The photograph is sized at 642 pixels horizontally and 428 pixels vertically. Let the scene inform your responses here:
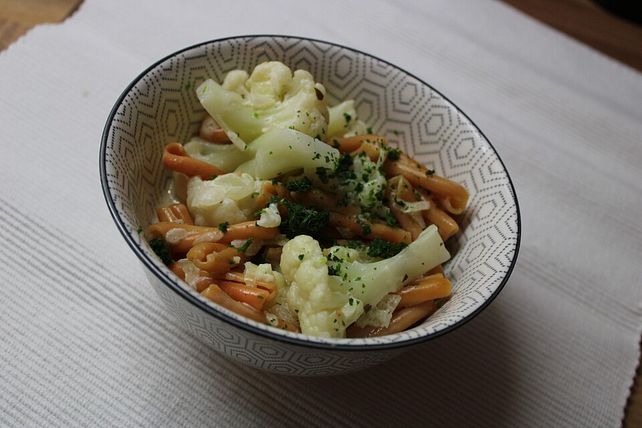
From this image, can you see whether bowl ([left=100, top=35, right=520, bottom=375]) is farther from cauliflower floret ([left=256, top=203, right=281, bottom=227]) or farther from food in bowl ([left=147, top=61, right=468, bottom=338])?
cauliflower floret ([left=256, top=203, right=281, bottom=227])

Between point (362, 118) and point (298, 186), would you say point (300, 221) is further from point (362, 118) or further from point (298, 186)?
point (362, 118)

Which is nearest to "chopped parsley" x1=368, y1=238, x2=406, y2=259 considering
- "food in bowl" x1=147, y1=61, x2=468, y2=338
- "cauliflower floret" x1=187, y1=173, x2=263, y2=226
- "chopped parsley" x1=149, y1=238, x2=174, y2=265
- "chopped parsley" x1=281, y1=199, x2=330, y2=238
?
"food in bowl" x1=147, y1=61, x2=468, y2=338

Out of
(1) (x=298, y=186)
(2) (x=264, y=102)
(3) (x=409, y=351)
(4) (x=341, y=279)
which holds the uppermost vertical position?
(2) (x=264, y=102)

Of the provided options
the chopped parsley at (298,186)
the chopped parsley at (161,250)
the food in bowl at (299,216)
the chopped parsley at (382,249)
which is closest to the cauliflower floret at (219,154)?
the food in bowl at (299,216)

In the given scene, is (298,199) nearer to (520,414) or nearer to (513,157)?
(520,414)

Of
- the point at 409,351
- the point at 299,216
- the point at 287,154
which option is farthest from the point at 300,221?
the point at 409,351

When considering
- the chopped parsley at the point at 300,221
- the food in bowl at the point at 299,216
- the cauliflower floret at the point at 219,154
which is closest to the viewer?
the food in bowl at the point at 299,216

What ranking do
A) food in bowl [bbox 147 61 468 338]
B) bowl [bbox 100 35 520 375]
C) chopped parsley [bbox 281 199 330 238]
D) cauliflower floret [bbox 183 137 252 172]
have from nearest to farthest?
bowl [bbox 100 35 520 375], food in bowl [bbox 147 61 468 338], chopped parsley [bbox 281 199 330 238], cauliflower floret [bbox 183 137 252 172]

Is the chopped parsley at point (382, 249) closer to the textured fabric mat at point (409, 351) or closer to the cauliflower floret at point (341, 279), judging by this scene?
the cauliflower floret at point (341, 279)
